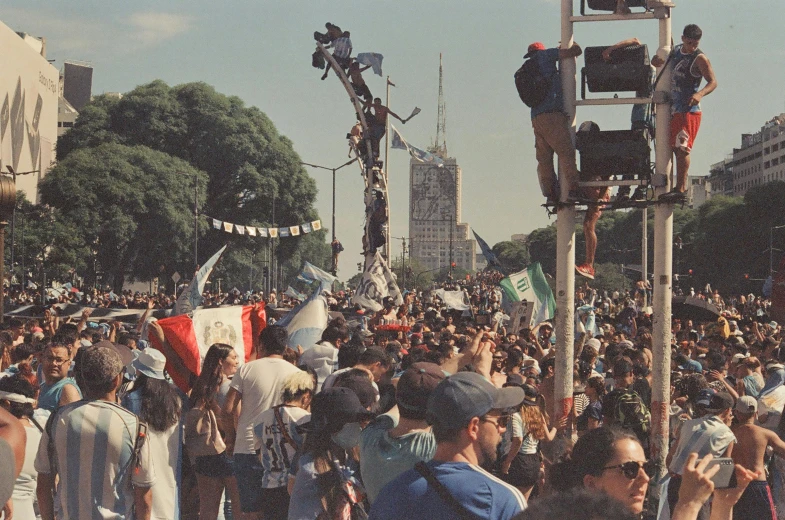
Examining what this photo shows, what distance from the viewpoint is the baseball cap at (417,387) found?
194 inches

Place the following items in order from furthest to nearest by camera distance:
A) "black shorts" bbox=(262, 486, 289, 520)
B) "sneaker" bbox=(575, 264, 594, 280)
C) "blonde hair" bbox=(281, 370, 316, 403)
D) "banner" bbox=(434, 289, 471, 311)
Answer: "banner" bbox=(434, 289, 471, 311) → "sneaker" bbox=(575, 264, 594, 280) → "black shorts" bbox=(262, 486, 289, 520) → "blonde hair" bbox=(281, 370, 316, 403)

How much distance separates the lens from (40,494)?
5828mm

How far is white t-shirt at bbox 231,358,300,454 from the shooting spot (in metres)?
7.25

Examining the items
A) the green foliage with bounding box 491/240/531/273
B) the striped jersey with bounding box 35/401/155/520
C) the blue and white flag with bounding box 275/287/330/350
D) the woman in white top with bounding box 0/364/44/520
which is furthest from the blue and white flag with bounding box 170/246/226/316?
the green foliage with bounding box 491/240/531/273

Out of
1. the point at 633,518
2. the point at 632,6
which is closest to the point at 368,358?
the point at 632,6

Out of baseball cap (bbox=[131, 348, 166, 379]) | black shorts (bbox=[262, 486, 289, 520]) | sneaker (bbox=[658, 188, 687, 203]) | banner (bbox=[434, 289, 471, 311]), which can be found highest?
sneaker (bbox=[658, 188, 687, 203])

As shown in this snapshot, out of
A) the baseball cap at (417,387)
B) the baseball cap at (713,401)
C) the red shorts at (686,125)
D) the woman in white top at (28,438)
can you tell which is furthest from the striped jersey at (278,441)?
the red shorts at (686,125)

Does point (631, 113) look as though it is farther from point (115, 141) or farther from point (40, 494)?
point (115, 141)

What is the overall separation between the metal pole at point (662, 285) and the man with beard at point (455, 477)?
3.67 metres

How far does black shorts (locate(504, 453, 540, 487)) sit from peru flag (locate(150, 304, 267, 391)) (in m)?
3.23

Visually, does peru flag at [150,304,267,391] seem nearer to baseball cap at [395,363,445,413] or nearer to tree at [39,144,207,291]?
baseball cap at [395,363,445,413]

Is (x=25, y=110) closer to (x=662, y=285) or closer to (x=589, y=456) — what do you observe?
(x=662, y=285)

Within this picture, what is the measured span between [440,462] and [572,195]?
13.8 ft

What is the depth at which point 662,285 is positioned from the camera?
7.66 meters
